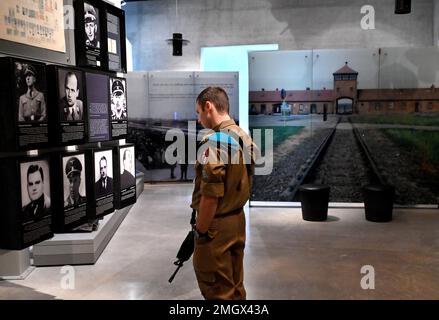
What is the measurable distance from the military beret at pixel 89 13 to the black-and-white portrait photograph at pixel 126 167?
2.69 ft

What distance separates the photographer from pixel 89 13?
2.57 meters

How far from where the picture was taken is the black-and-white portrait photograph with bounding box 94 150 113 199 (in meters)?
2.73

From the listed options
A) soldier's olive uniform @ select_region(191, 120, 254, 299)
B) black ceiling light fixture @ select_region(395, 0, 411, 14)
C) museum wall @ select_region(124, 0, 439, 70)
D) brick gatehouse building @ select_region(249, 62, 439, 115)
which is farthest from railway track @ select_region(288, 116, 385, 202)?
soldier's olive uniform @ select_region(191, 120, 254, 299)

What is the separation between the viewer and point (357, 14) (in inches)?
413

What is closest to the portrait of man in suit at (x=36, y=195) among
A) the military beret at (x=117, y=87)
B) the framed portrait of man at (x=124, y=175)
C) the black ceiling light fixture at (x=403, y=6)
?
the framed portrait of man at (x=124, y=175)

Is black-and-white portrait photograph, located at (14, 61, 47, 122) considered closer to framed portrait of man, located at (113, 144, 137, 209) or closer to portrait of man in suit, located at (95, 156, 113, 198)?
portrait of man in suit, located at (95, 156, 113, 198)

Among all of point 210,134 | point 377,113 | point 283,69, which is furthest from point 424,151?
point 210,134

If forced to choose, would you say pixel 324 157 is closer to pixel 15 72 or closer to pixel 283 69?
pixel 283 69

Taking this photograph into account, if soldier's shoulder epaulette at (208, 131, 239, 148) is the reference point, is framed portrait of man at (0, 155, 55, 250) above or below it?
below

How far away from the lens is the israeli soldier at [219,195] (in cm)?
255

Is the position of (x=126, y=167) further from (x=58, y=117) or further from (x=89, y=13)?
(x=89, y=13)

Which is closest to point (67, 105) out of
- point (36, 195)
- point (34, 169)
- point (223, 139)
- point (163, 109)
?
point (34, 169)

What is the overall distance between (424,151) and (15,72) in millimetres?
7043

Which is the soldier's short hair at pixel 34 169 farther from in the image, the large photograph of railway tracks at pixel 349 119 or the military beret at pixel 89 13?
the large photograph of railway tracks at pixel 349 119
